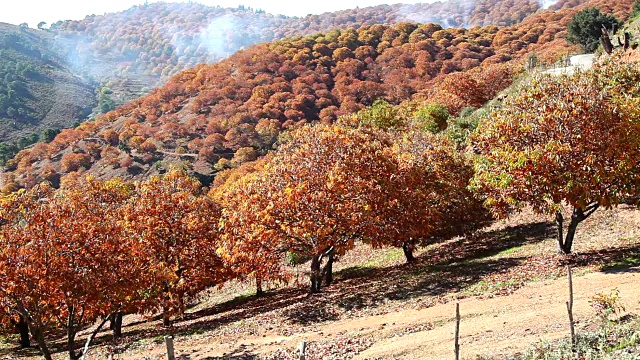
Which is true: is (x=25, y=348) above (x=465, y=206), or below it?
below

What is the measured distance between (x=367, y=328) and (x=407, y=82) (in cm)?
11694

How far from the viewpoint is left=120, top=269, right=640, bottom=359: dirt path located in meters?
14.5

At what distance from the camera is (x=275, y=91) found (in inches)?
5192

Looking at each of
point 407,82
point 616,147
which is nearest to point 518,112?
point 616,147

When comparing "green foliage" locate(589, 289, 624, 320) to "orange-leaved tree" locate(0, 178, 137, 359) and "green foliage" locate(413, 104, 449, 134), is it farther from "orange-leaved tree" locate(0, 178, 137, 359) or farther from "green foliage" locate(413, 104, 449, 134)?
"green foliage" locate(413, 104, 449, 134)

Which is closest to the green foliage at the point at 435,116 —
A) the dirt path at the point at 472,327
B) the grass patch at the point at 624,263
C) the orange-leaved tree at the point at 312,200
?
the orange-leaved tree at the point at 312,200

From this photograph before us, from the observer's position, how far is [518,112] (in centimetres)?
2111

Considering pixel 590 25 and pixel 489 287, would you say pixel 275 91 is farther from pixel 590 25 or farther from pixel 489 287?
pixel 489 287

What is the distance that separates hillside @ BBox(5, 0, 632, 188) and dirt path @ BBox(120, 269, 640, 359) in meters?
63.9

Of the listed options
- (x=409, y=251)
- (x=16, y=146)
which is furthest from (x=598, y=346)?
(x=16, y=146)

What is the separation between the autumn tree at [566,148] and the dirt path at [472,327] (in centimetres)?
343

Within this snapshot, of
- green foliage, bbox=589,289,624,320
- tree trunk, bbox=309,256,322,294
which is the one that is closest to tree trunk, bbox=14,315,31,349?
tree trunk, bbox=309,256,322,294

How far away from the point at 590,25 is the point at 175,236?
270ft

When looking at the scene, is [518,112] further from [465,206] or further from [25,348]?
[25,348]
